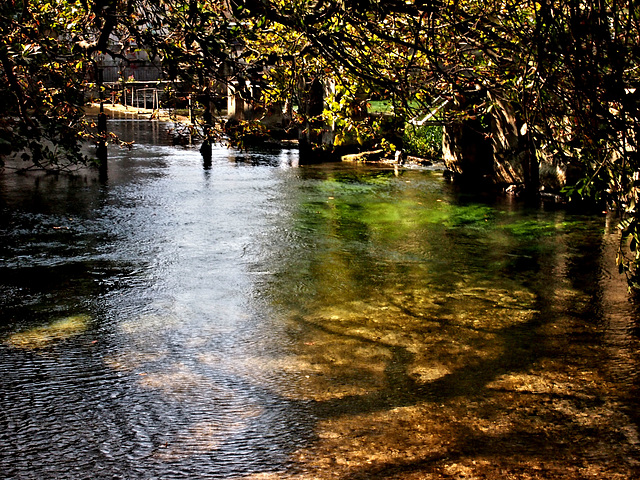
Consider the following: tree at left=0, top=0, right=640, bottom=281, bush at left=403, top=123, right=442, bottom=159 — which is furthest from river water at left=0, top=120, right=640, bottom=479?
bush at left=403, top=123, right=442, bottom=159

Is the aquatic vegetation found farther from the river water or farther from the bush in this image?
the bush

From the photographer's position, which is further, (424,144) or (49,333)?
(424,144)

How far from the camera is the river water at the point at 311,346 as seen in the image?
172 inches

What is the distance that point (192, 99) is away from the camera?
237 inches

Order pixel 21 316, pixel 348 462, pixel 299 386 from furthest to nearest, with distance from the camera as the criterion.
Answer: pixel 21 316 → pixel 299 386 → pixel 348 462

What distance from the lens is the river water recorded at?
172 inches

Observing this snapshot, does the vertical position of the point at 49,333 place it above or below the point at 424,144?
below

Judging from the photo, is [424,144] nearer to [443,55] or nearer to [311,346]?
[311,346]

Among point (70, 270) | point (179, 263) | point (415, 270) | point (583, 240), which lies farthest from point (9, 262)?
point (583, 240)

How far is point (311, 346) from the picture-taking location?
6152 millimetres

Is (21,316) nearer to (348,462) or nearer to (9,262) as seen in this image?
(9,262)

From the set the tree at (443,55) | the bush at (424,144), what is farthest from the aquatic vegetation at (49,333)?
the bush at (424,144)

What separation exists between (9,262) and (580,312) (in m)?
6.66

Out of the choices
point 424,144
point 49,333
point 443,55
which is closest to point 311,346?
point 49,333
